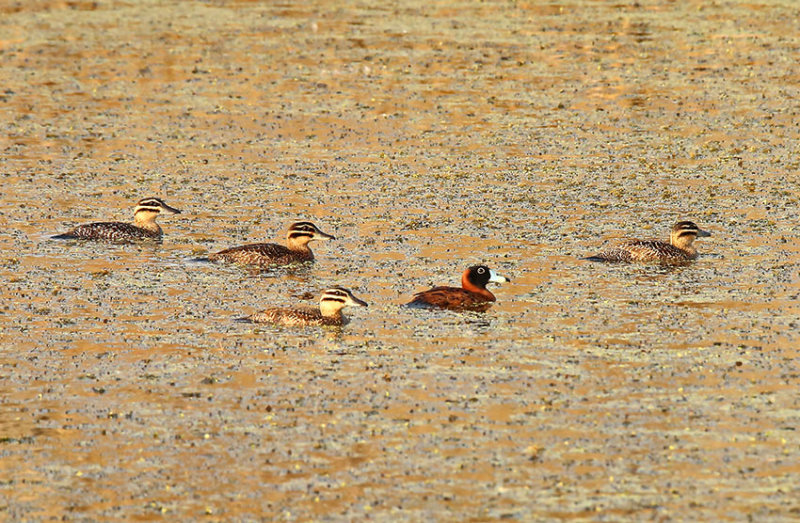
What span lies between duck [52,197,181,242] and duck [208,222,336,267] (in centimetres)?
171

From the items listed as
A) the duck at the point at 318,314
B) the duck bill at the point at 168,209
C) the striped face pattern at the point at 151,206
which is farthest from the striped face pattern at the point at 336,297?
the duck bill at the point at 168,209

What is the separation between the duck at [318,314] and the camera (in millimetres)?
15805

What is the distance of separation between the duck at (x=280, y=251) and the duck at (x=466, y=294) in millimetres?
2803

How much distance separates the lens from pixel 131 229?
66.0 ft

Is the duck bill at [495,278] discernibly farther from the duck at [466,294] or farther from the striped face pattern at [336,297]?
the striped face pattern at [336,297]

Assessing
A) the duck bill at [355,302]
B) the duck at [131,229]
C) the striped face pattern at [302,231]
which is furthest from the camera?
the duck at [131,229]

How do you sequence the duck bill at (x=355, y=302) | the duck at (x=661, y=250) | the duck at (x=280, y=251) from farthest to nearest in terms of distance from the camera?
the duck at (x=280, y=251), the duck at (x=661, y=250), the duck bill at (x=355, y=302)

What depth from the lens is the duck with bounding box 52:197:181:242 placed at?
65.8 feet

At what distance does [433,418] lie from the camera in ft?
41.1

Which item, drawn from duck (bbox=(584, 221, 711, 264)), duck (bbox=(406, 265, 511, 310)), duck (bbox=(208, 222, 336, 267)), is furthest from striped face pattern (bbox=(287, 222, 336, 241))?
duck (bbox=(584, 221, 711, 264))

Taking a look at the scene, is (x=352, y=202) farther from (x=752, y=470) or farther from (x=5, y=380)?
(x=752, y=470)

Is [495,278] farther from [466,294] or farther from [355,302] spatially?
[355,302]

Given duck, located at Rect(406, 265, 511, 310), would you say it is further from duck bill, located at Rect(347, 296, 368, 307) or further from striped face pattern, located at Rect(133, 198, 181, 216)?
striped face pattern, located at Rect(133, 198, 181, 216)

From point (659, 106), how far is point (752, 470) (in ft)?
61.8
